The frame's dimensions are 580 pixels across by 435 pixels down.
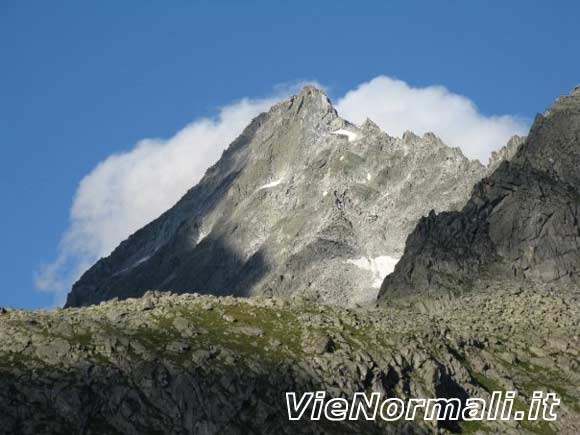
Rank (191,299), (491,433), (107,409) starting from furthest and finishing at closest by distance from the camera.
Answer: (191,299) → (491,433) → (107,409)

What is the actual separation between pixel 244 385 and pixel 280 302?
110ft

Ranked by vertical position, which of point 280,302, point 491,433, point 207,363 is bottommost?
point 491,433

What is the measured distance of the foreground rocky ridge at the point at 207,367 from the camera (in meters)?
150

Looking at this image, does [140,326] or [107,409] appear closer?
[107,409]

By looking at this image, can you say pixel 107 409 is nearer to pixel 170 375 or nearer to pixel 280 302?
pixel 170 375

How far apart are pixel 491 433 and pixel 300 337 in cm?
2848

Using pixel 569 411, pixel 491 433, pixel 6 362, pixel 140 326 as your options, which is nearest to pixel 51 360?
pixel 6 362

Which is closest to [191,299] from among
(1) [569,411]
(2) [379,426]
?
(2) [379,426]

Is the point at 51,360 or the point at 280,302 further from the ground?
the point at 280,302

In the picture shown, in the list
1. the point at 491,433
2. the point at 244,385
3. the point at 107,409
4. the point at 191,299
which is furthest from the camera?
the point at 191,299

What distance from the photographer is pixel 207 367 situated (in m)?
162

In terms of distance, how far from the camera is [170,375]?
157500 millimetres

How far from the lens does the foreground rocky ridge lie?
492 feet

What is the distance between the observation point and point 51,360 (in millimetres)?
154750
